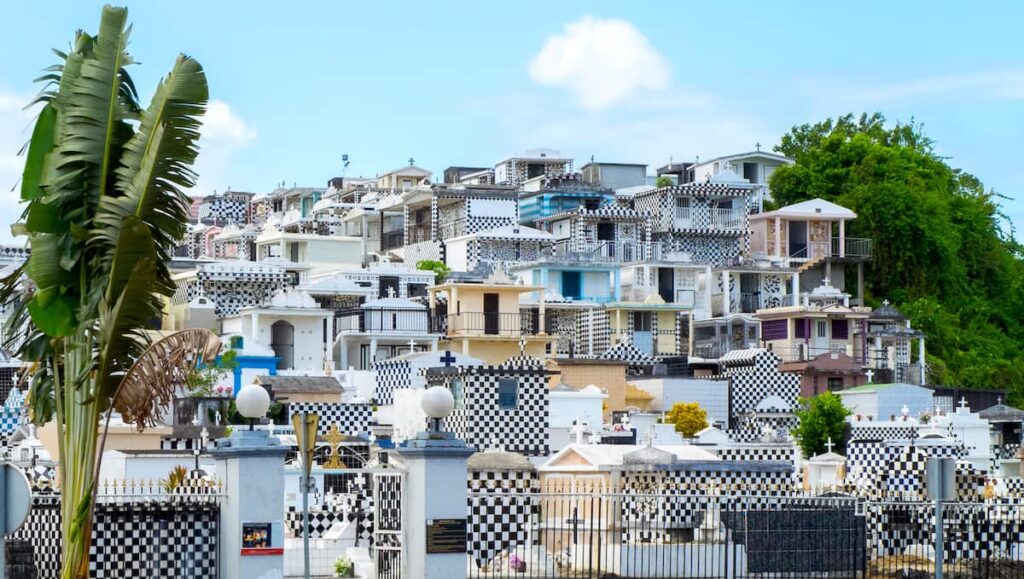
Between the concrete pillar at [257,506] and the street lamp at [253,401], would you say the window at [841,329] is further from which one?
the street lamp at [253,401]

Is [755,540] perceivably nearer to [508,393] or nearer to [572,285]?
[508,393]

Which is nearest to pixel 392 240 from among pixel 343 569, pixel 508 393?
pixel 508 393

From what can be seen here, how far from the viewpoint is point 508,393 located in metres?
34.8

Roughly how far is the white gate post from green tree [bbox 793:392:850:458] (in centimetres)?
2713

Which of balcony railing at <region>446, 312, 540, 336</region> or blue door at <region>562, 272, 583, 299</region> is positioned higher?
blue door at <region>562, 272, 583, 299</region>

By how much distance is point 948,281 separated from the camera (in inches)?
2918

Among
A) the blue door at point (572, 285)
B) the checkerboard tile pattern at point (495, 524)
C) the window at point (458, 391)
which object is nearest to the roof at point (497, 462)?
the checkerboard tile pattern at point (495, 524)

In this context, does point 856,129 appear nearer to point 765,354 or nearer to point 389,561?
point 765,354

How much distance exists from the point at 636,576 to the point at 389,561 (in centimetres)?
382

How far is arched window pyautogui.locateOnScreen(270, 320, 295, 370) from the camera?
189 ft

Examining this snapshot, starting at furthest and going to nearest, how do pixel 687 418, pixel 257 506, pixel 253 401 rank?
pixel 687 418 → pixel 257 506 → pixel 253 401

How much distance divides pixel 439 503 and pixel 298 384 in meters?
27.4

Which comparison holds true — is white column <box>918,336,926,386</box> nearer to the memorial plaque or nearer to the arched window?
the arched window

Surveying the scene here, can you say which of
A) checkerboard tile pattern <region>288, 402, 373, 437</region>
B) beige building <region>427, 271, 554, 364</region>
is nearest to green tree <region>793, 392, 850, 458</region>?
checkerboard tile pattern <region>288, 402, 373, 437</region>
